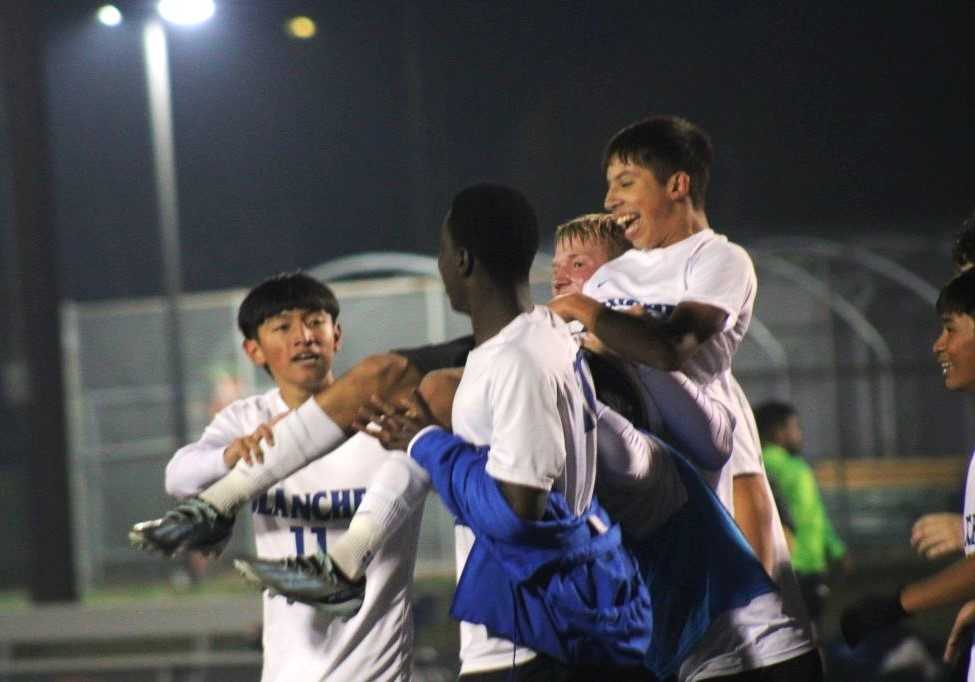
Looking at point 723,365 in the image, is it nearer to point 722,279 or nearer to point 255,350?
point 722,279

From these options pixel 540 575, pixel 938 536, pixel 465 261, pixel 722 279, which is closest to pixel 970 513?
pixel 938 536

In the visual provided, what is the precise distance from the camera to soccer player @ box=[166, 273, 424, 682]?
3.68 meters

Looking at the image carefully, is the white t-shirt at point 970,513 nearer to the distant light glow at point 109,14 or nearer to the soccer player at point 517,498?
the soccer player at point 517,498

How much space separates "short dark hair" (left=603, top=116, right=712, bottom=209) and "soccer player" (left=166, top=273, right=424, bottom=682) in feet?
2.89

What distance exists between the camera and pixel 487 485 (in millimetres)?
2680

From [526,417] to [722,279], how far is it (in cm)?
86

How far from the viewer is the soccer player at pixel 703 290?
3.36 meters

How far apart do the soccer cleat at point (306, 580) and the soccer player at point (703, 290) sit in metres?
0.77

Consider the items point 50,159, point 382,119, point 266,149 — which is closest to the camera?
point 50,159

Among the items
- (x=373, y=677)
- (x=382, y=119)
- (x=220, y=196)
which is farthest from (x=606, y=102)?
(x=373, y=677)

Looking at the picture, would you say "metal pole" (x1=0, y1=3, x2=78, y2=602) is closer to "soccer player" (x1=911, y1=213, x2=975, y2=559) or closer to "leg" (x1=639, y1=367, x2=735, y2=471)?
"leg" (x1=639, y1=367, x2=735, y2=471)

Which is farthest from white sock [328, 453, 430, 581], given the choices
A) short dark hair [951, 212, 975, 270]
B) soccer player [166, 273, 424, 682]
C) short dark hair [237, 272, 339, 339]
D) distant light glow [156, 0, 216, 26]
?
distant light glow [156, 0, 216, 26]

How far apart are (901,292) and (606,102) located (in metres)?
3.82

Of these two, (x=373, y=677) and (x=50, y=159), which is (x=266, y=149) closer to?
(x=50, y=159)
